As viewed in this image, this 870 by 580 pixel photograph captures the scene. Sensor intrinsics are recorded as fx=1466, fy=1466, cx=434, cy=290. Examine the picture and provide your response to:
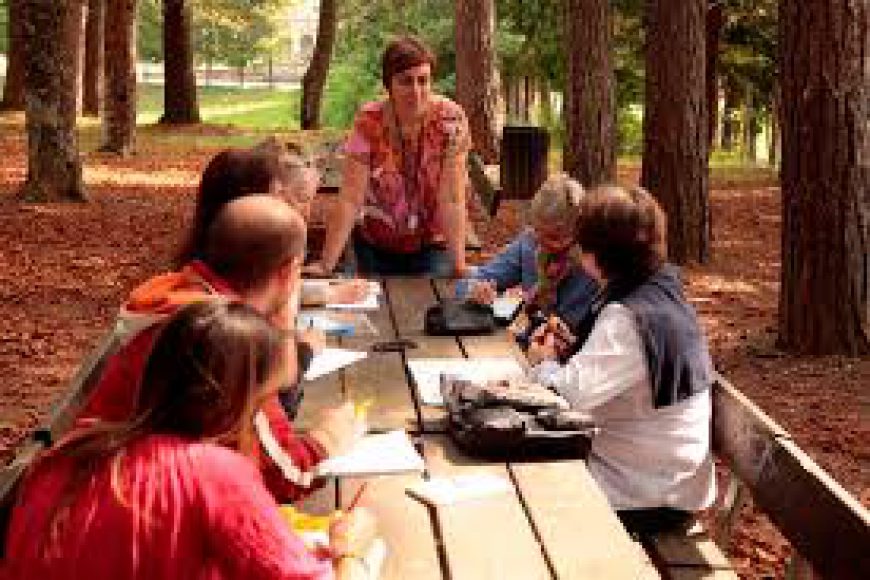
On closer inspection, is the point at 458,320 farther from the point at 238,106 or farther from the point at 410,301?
the point at 238,106

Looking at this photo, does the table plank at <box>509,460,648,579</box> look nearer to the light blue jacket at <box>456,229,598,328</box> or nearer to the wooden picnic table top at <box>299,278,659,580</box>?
the wooden picnic table top at <box>299,278,659,580</box>

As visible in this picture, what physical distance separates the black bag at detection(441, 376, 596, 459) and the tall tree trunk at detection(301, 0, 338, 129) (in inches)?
1067

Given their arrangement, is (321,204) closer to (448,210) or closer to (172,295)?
(448,210)

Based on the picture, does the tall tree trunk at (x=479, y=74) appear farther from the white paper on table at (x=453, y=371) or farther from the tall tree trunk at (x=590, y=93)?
the white paper on table at (x=453, y=371)

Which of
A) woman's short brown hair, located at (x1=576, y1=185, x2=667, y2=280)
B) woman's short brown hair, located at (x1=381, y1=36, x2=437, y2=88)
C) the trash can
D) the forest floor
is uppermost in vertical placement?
woman's short brown hair, located at (x1=381, y1=36, x2=437, y2=88)

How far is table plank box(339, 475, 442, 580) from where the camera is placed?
3.12 metres

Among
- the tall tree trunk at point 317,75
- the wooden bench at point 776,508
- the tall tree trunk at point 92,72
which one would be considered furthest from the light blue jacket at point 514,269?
the tall tree trunk at point 92,72

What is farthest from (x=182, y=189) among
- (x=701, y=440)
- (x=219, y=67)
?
(x=219, y=67)

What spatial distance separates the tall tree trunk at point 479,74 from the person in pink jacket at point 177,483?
53.7ft

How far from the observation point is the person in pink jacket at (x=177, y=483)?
8.66 feet

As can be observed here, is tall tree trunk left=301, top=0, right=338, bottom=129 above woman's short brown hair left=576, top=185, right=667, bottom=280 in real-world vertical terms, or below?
above

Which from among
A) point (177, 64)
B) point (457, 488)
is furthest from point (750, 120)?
point (457, 488)

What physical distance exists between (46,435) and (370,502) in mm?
888

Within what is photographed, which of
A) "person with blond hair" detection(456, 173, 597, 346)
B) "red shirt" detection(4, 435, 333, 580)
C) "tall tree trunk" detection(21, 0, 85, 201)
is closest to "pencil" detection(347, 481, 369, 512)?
"red shirt" detection(4, 435, 333, 580)
